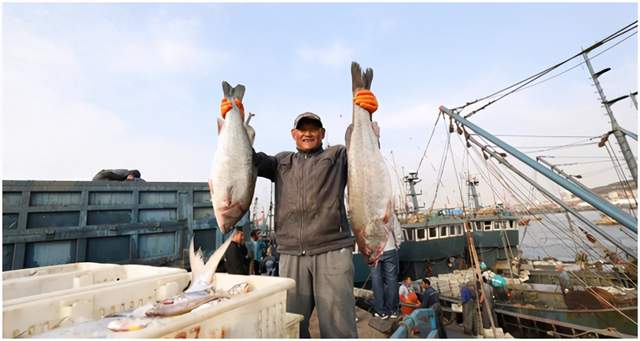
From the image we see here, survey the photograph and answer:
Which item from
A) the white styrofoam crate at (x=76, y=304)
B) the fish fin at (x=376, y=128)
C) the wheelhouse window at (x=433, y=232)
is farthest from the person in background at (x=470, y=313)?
the white styrofoam crate at (x=76, y=304)

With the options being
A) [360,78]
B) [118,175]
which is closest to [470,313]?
[360,78]

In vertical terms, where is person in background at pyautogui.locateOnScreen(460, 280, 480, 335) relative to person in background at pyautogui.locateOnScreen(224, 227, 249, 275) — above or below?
below

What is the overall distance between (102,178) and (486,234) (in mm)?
22846

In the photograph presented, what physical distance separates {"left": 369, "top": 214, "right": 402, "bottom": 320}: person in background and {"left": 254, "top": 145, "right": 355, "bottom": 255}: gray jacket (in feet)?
12.7

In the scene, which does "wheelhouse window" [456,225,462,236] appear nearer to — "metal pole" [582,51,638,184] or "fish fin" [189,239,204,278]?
"metal pole" [582,51,638,184]

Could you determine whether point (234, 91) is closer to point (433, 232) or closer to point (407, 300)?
point (407, 300)

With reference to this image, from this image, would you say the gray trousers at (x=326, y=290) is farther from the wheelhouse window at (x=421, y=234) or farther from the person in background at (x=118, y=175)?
the wheelhouse window at (x=421, y=234)

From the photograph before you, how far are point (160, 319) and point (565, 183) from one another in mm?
7759

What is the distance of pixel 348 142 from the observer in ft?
10.5

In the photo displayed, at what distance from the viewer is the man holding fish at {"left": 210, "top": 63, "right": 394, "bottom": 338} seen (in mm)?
2979

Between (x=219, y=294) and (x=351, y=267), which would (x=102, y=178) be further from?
(x=351, y=267)

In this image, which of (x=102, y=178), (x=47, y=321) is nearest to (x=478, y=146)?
(x=47, y=321)

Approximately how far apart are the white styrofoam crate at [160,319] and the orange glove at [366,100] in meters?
1.98

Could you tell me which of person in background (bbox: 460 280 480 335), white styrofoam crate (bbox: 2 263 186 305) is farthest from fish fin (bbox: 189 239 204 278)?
person in background (bbox: 460 280 480 335)
